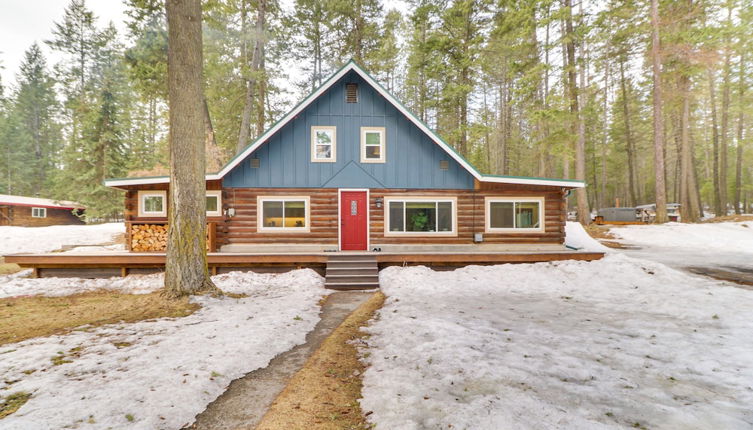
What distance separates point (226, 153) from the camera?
25.8 m

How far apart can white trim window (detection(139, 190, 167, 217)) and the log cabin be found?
1.5 inches

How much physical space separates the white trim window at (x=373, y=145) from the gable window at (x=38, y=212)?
30.3 m

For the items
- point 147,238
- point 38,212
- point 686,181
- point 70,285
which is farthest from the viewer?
point 38,212

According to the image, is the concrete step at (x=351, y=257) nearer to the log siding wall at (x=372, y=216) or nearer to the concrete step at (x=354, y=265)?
the concrete step at (x=354, y=265)

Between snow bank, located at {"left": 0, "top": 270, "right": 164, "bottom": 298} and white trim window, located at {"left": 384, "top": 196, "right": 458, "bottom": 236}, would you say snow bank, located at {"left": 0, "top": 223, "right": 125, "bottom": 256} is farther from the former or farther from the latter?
white trim window, located at {"left": 384, "top": 196, "right": 458, "bottom": 236}

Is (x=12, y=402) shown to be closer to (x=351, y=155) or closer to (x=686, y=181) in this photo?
(x=351, y=155)

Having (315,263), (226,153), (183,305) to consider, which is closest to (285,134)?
(315,263)

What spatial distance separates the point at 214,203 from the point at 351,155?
18.1ft

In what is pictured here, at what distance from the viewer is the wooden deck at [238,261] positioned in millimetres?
9250

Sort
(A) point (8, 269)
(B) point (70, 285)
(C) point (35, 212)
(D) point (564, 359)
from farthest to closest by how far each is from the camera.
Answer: (C) point (35, 212) < (A) point (8, 269) < (B) point (70, 285) < (D) point (564, 359)

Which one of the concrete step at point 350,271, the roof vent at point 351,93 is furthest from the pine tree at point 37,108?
the concrete step at point 350,271

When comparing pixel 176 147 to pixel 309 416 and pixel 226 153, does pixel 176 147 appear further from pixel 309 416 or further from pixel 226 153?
pixel 226 153

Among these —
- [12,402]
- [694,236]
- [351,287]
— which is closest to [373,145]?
[351,287]

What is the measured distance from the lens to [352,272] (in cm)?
947
